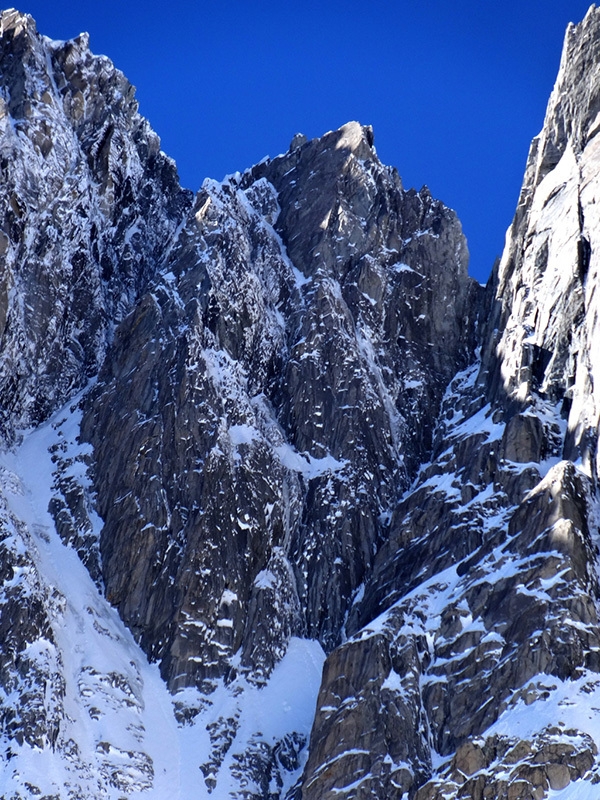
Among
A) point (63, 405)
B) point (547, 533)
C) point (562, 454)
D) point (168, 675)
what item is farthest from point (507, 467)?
point (63, 405)

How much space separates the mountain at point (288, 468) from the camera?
96.2 meters

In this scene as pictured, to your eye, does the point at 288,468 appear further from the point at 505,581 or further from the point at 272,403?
the point at 505,581

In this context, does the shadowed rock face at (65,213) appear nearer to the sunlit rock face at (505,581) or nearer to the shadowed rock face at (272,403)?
the shadowed rock face at (272,403)

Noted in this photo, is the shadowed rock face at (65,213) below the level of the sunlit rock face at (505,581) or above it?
above

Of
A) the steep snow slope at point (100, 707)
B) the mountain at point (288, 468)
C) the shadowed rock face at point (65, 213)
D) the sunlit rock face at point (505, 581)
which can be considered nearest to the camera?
the sunlit rock face at point (505, 581)

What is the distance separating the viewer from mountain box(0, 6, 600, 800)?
9619cm

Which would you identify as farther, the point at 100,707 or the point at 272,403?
the point at 272,403

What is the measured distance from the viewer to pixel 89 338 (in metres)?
141

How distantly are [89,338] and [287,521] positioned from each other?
33.9m

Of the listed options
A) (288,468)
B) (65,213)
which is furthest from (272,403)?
(65,213)

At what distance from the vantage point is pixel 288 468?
12850 cm

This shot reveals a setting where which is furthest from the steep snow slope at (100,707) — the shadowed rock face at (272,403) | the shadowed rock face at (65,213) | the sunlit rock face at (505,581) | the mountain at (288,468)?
the shadowed rock face at (65,213)

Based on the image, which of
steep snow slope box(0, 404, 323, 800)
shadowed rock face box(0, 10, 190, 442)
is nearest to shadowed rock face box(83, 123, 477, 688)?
steep snow slope box(0, 404, 323, 800)

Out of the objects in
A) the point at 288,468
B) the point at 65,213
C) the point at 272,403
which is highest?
the point at 65,213
